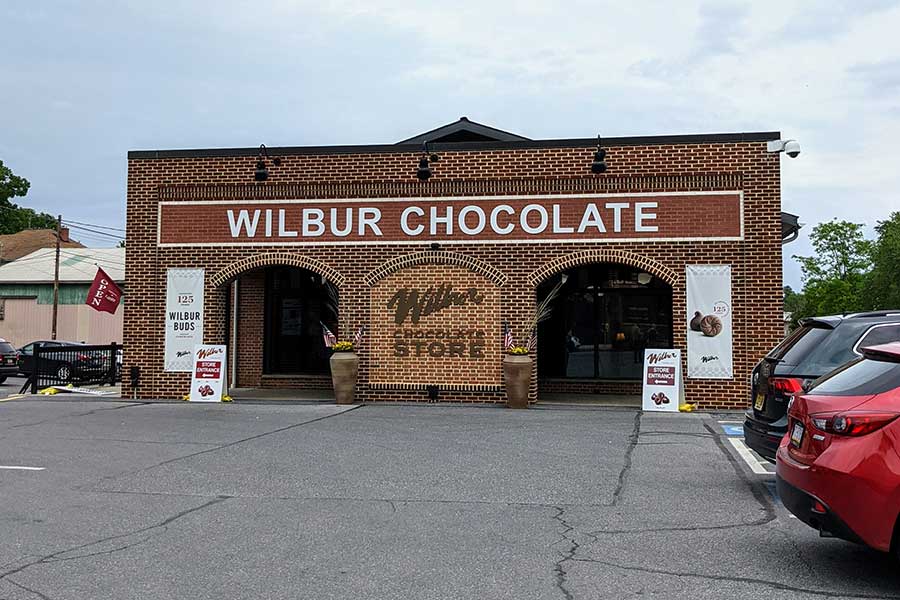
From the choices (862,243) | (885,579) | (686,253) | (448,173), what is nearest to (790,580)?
(885,579)

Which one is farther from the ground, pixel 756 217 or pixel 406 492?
pixel 756 217

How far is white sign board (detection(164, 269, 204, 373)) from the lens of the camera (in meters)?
18.1

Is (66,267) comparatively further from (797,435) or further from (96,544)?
(797,435)

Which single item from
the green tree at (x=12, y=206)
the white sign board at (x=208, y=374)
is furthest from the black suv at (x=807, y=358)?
the green tree at (x=12, y=206)

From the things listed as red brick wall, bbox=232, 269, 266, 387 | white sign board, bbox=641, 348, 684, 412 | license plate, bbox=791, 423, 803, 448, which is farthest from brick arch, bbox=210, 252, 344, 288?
license plate, bbox=791, 423, 803, 448

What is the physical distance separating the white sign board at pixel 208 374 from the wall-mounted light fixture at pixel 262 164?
361 centimetres

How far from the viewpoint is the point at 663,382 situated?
15820 mm

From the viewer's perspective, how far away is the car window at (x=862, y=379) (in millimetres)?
5367

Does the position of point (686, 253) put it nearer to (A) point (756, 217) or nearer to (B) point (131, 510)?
(A) point (756, 217)

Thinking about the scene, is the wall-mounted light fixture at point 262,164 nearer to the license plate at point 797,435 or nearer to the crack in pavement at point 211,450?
the crack in pavement at point 211,450

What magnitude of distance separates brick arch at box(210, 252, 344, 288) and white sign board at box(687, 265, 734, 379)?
7.02 m

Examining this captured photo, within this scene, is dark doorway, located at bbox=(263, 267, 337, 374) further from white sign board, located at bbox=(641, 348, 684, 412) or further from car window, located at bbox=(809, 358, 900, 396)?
car window, located at bbox=(809, 358, 900, 396)

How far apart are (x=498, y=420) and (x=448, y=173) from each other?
218 inches

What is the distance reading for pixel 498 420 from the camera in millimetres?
14391
